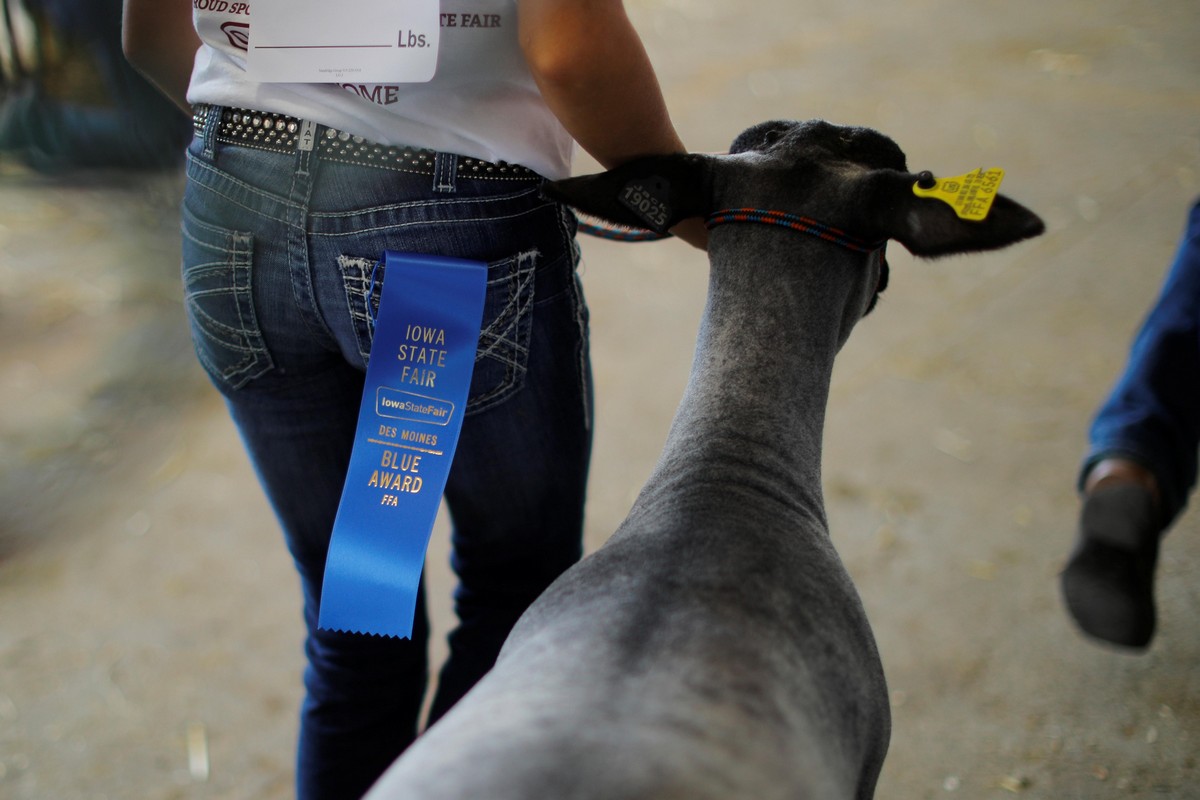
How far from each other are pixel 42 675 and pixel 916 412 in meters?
2.20

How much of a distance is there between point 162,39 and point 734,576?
97 cm

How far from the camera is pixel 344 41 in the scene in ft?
3.38

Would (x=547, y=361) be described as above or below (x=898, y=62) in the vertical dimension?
above

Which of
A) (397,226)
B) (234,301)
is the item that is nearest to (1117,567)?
(397,226)

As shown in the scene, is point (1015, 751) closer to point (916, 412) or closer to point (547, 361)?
point (916, 412)

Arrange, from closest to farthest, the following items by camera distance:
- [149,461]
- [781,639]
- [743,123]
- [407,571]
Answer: [781,639]
[407,571]
[149,461]
[743,123]

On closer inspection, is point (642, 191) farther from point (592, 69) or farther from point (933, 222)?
point (933, 222)

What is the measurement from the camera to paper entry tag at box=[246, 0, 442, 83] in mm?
993

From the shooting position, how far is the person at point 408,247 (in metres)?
1.04

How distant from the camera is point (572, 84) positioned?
100 centimetres

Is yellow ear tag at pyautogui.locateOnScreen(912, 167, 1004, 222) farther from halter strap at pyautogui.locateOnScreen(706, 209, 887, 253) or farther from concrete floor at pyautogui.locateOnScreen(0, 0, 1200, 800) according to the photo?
concrete floor at pyautogui.locateOnScreen(0, 0, 1200, 800)

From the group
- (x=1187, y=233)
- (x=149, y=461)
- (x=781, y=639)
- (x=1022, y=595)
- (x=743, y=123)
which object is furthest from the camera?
(x=743, y=123)

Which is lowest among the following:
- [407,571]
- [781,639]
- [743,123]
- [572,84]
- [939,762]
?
[939,762]

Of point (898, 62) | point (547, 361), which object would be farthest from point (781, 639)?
point (898, 62)
